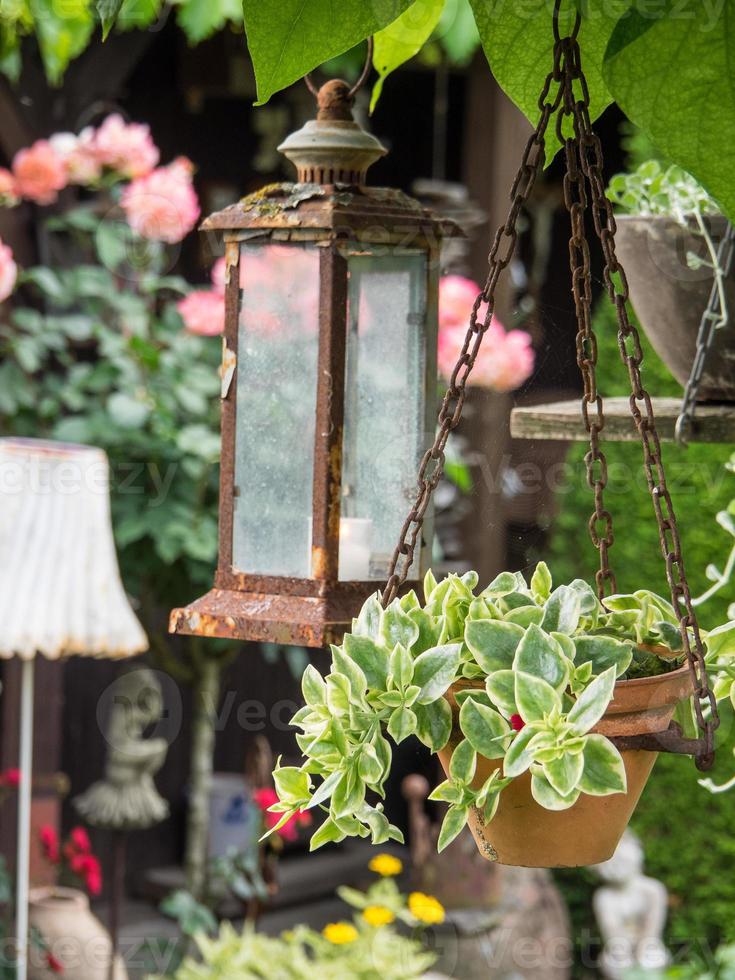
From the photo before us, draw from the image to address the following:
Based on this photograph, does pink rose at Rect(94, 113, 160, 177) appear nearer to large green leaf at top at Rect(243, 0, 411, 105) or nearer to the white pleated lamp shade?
the white pleated lamp shade

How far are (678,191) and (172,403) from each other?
5.92ft

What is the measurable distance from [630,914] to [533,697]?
282 cm

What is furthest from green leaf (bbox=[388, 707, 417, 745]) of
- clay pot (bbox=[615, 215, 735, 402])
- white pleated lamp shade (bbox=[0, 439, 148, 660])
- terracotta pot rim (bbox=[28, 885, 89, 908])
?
terracotta pot rim (bbox=[28, 885, 89, 908])

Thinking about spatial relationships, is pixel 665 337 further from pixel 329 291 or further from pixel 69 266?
pixel 69 266

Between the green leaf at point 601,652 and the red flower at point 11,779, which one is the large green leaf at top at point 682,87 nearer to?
the green leaf at point 601,652

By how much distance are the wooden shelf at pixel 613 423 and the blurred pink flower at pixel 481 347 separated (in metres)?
1.38

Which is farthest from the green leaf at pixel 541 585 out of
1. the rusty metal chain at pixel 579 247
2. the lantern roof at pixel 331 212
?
the lantern roof at pixel 331 212

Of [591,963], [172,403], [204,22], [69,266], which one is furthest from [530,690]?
[591,963]

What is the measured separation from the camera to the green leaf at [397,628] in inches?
34.6

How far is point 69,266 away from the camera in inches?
135

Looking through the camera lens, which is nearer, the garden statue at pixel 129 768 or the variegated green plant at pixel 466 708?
the variegated green plant at pixel 466 708

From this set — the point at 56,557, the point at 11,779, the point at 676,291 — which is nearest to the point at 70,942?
the point at 11,779

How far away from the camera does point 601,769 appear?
81 cm

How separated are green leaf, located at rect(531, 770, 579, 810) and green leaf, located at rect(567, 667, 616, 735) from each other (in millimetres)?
35
